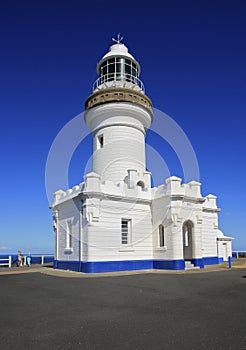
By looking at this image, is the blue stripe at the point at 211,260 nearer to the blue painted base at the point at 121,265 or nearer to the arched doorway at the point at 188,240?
the blue painted base at the point at 121,265

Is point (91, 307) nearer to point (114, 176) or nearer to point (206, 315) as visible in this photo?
point (206, 315)

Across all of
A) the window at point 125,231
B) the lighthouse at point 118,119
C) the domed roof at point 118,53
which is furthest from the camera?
the domed roof at point 118,53

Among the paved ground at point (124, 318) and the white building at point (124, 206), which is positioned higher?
the white building at point (124, 206)

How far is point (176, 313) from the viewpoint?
6.73 metres

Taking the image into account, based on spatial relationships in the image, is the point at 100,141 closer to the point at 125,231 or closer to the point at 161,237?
the point at 125,231

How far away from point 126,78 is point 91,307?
59.6 ft

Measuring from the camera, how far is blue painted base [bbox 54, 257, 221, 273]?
1667cm

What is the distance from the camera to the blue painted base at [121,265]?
1667 centimetres

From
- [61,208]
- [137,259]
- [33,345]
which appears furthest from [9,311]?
[61,208]

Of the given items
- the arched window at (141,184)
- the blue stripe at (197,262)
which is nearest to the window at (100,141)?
the arched window at (141,184)

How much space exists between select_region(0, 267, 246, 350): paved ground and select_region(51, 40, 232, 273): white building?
7180 mm

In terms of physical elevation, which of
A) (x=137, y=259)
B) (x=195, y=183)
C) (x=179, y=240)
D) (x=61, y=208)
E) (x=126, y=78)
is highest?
(x=126, y=78)

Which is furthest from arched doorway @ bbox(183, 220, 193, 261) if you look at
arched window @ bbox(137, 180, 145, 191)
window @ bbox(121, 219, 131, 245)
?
window @ bbox(121, 219, 131, 245)

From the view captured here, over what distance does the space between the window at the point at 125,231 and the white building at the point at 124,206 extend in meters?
0.05
